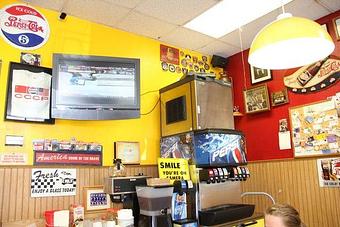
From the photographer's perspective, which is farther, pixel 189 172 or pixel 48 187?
pixel 189 172

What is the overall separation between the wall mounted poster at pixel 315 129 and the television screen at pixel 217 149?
86 cm

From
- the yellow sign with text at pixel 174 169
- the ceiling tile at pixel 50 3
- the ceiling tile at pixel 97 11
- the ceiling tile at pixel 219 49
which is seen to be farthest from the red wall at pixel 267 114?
Answer: the ceiling tile at pixel 50 3

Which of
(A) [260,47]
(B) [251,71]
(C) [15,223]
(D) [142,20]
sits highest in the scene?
(D) [142,20]

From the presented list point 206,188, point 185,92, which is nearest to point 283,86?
point 185,92

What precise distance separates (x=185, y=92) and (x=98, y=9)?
4.27 ft

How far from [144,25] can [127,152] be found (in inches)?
60.1

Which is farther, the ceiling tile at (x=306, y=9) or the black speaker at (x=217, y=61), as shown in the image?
the black speaker at (x=217, y=61)

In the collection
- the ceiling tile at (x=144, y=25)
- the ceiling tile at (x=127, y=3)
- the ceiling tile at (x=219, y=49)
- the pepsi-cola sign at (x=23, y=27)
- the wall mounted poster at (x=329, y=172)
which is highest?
the ceiling tile at (x=127, y=3)

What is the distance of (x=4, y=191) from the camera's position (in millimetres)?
2539

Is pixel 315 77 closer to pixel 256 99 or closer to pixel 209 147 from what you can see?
pixel 256 99

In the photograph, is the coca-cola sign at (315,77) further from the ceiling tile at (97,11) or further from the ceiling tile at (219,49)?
the ceiling tile at (97,11)

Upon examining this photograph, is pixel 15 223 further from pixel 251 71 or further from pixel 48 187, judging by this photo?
pixel 251 71

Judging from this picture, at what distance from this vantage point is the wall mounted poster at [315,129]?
3305 millimetres

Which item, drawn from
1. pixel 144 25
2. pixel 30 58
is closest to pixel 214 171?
pixel 144 25
